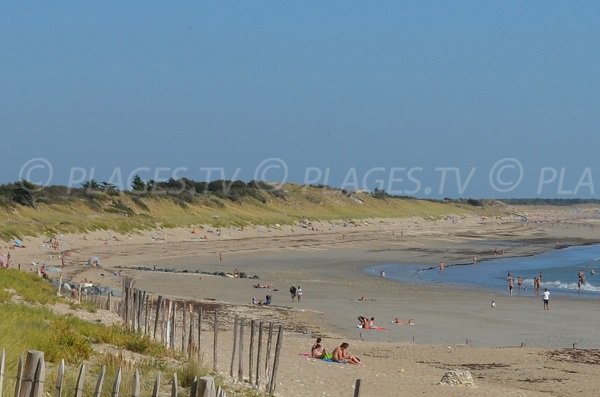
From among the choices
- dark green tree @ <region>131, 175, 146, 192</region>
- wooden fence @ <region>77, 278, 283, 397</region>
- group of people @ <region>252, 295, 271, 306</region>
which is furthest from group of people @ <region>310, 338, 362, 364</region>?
dark green tree @ <region>131, 175, 146, 192</region>

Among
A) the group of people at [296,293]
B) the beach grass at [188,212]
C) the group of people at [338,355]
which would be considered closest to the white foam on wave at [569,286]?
the group of people at [296,293]

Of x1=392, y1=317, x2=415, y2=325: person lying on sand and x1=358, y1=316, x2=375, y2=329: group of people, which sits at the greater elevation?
x1=392, y1=317, x2=415, y2=325: person lying on sand

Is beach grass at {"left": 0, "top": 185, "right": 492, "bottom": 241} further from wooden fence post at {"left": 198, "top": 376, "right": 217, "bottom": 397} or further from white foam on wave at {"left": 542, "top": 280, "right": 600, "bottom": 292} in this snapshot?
wooden fence post at {"left": 198, "top": 376, "right": 217, "bottom": 397}

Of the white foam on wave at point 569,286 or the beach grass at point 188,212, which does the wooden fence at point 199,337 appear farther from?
the beach grass at point 188,212

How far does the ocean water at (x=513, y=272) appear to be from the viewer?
43.2 m

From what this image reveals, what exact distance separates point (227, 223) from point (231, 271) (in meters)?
32.0

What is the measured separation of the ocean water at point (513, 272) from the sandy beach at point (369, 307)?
218cm

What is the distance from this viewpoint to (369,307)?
32156 millimetres

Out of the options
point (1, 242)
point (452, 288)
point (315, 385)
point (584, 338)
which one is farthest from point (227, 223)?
point (315, 385)

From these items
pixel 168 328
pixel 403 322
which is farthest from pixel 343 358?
pixel 403 322

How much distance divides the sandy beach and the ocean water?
7.15 ft

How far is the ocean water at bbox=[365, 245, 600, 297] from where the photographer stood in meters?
43.2

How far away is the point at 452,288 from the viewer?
41.0m

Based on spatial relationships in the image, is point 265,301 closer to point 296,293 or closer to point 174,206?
point 296,293
